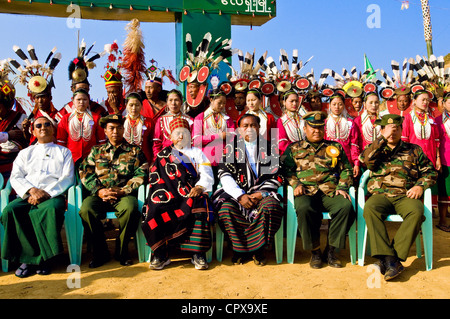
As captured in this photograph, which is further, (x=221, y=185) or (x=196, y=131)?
(x=196, y=131)

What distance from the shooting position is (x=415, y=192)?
3475 mm

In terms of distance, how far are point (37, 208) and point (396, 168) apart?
11.0 ft

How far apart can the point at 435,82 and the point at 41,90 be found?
6028 millimetres

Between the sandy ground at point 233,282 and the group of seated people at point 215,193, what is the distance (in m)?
0.12

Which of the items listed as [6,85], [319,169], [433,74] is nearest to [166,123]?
[319,169]

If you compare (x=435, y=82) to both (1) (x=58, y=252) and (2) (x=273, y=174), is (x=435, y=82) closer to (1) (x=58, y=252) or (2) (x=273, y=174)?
(2) (x=273, y=174)

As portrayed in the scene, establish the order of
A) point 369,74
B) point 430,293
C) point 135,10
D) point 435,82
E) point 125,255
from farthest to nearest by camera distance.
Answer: point 135,10, point 369,74, point 435,82, point 125,255, point 430,293

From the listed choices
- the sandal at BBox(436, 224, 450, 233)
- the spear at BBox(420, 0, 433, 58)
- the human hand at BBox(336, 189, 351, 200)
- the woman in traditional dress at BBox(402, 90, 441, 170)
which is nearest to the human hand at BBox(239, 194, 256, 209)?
the human hand at BBox(336, 189, 351, 200)

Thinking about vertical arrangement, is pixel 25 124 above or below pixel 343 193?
above

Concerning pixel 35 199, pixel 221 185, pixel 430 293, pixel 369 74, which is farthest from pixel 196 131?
pixel 369 74

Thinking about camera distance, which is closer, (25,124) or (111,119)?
(111,119)

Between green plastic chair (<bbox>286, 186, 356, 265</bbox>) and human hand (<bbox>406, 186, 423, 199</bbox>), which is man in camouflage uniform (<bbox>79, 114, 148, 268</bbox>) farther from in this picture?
human hand (<bbox>406, 186, 423, 199</bbox>)

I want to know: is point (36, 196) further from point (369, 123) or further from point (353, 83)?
point (353, 83)

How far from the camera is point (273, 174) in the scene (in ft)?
12.8
